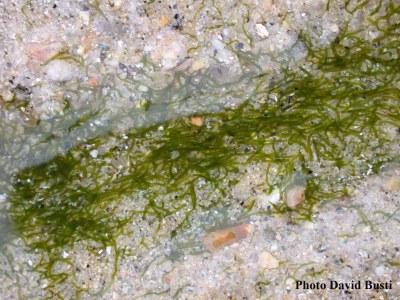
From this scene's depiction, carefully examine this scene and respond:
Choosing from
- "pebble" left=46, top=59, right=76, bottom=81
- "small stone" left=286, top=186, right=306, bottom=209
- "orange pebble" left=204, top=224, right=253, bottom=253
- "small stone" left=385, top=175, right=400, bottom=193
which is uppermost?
"pebble" left=46, top=59, right=76, bottom=81

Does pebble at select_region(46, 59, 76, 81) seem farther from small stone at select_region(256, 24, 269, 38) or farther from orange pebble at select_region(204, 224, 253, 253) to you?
orange pebble at select_region(204, 224, 253, 253)

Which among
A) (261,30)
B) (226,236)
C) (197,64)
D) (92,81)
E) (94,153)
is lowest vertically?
(226,236)

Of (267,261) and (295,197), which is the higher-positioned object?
(295,197)

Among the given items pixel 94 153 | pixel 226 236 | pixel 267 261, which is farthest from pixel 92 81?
pixel 267 261

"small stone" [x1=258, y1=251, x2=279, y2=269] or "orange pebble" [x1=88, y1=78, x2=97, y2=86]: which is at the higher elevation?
"orange pebble" [x1=88, y1=78, x2=97, y2=86]

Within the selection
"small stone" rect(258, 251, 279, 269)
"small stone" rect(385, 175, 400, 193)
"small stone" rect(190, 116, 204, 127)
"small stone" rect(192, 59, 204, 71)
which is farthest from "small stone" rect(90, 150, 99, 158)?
"small stone" rect(385, 175, 400, 193)

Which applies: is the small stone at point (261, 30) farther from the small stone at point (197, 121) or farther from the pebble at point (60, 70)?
the pebble at point (60, 70)

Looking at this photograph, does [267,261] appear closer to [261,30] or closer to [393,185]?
[393,185]
